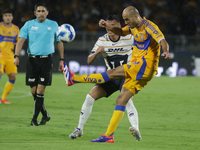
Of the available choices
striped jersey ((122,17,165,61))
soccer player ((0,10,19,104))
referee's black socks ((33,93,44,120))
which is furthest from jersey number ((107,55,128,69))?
soccer player ((0,10,19,104))

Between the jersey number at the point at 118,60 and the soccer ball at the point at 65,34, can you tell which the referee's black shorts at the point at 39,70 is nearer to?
the soccer ball at the point at 65,34

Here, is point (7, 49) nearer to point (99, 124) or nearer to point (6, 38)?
point (6, 38)

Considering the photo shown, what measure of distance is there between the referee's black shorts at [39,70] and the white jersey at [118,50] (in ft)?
4.10

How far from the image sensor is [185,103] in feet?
31.8

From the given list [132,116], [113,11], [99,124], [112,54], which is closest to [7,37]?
[99,124]

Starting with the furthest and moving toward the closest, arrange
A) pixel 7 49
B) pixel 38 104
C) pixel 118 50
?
pixel 7 49 < pixel 38 104 < pixel 118 50

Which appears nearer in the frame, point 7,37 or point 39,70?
point 39,70

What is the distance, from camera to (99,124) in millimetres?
6309

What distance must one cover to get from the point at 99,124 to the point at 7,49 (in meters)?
4.12

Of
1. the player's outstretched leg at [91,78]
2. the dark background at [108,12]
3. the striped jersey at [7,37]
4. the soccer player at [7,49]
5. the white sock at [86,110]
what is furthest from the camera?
the dark background at [108,12]

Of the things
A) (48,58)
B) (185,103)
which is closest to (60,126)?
(48,58)

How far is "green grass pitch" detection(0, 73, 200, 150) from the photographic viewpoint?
15.0ft

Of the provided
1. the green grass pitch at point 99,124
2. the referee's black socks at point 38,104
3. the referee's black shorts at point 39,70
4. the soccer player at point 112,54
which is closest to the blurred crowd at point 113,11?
the green grass pitch at point 99,124

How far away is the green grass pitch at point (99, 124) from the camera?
180 inches
